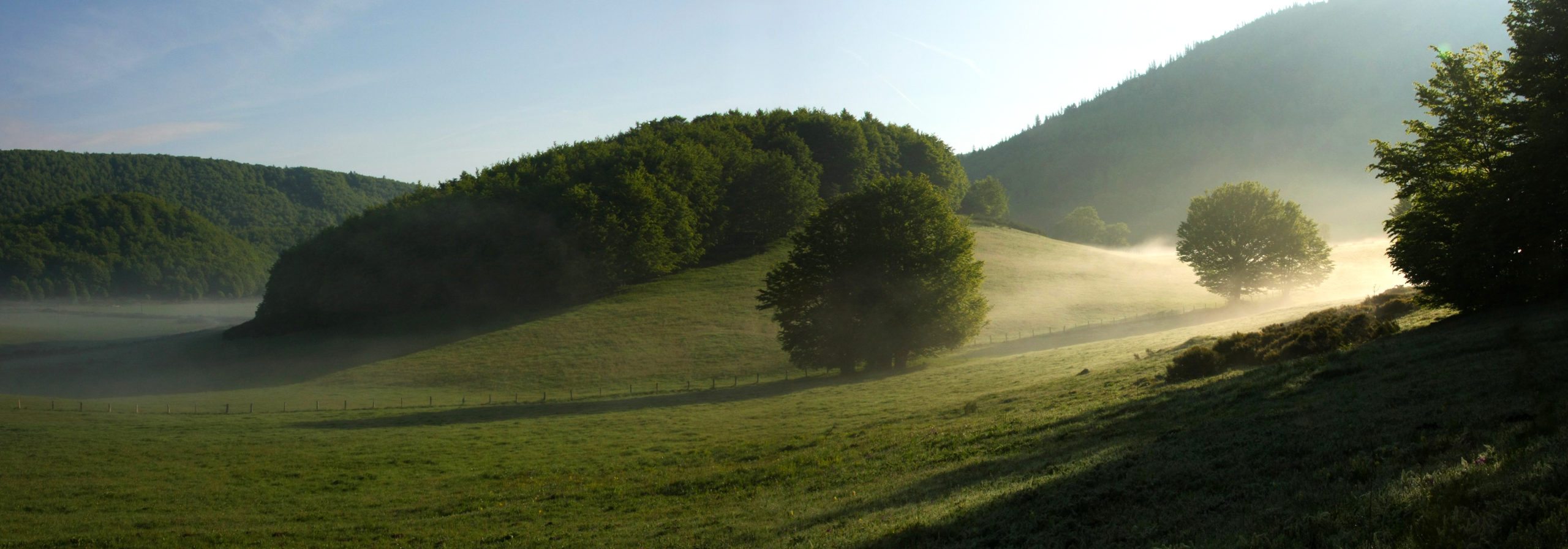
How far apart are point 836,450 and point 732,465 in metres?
3.27

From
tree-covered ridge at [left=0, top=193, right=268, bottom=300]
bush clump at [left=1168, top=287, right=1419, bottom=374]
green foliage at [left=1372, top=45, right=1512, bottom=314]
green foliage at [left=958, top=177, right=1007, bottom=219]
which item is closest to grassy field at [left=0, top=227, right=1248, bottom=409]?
bush clump at [left=1168, top=287, right=1419, bottom=374]

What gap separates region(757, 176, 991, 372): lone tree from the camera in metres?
A: 52.7

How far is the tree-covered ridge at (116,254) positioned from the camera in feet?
493


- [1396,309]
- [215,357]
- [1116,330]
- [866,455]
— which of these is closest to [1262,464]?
[866,455]

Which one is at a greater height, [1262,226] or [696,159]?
[696,159]

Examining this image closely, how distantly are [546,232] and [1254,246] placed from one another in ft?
240

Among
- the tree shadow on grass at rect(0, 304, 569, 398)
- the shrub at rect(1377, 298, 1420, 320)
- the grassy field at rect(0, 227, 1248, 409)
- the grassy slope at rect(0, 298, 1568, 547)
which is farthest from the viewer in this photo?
the tree shadow on grass at rect(0, 304, 569, 398)

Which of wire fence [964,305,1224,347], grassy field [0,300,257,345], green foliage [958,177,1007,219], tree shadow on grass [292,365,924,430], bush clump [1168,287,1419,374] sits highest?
green foliage [958,177,1007,219]

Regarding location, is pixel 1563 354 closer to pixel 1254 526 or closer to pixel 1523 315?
pixel 1523 315

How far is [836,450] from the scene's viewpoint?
2322cm

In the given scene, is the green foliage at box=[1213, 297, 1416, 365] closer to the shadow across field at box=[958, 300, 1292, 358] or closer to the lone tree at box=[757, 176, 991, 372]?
the lone tree at box=[757, 176, 991, 372]

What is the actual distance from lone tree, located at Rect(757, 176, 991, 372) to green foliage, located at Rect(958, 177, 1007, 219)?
328 ft

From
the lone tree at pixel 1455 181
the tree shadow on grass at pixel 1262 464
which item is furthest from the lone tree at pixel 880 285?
the tree shadow on grass at pixel 1262 464

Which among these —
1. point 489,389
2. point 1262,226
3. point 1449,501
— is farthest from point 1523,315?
point 1262,226
